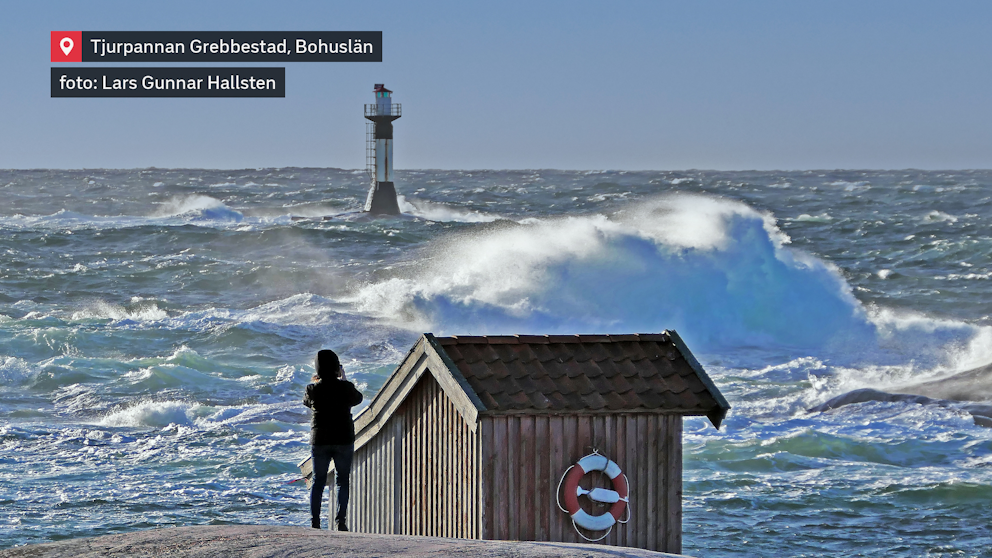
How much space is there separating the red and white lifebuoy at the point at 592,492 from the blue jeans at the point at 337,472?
6.04 ft

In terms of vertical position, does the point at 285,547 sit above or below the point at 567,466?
below

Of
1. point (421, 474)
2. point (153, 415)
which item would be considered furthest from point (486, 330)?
point (421, 474)

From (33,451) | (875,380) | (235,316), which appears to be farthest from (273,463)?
(235,316)

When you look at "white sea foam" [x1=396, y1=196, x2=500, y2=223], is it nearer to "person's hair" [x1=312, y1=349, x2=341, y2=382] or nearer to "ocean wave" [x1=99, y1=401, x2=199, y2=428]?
"ocean wave" [x1=99, y1=401, x2=199, y2=428]

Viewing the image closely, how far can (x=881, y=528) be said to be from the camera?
1491 centimetres

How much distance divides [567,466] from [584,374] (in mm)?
758

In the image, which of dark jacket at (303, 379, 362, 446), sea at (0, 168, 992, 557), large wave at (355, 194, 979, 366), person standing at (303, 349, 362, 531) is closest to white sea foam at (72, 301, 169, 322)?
sea at (0, 168, 992, 557)

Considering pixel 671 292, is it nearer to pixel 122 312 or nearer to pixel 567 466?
pixel 122 312

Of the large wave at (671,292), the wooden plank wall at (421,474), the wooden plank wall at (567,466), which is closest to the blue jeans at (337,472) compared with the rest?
the wooden plank wall at (421,474)

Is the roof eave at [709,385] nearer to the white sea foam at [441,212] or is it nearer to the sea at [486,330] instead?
the sea at [486,330]

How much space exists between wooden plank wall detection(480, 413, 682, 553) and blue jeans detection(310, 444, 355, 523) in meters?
1.34

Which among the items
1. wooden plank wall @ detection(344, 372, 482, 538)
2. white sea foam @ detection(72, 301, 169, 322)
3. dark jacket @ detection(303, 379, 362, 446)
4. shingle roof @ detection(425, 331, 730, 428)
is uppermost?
shingle roof @ detection(425, 331, 730, 428)

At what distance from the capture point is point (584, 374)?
9.58 meters

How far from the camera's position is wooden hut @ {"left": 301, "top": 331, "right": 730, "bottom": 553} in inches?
363
